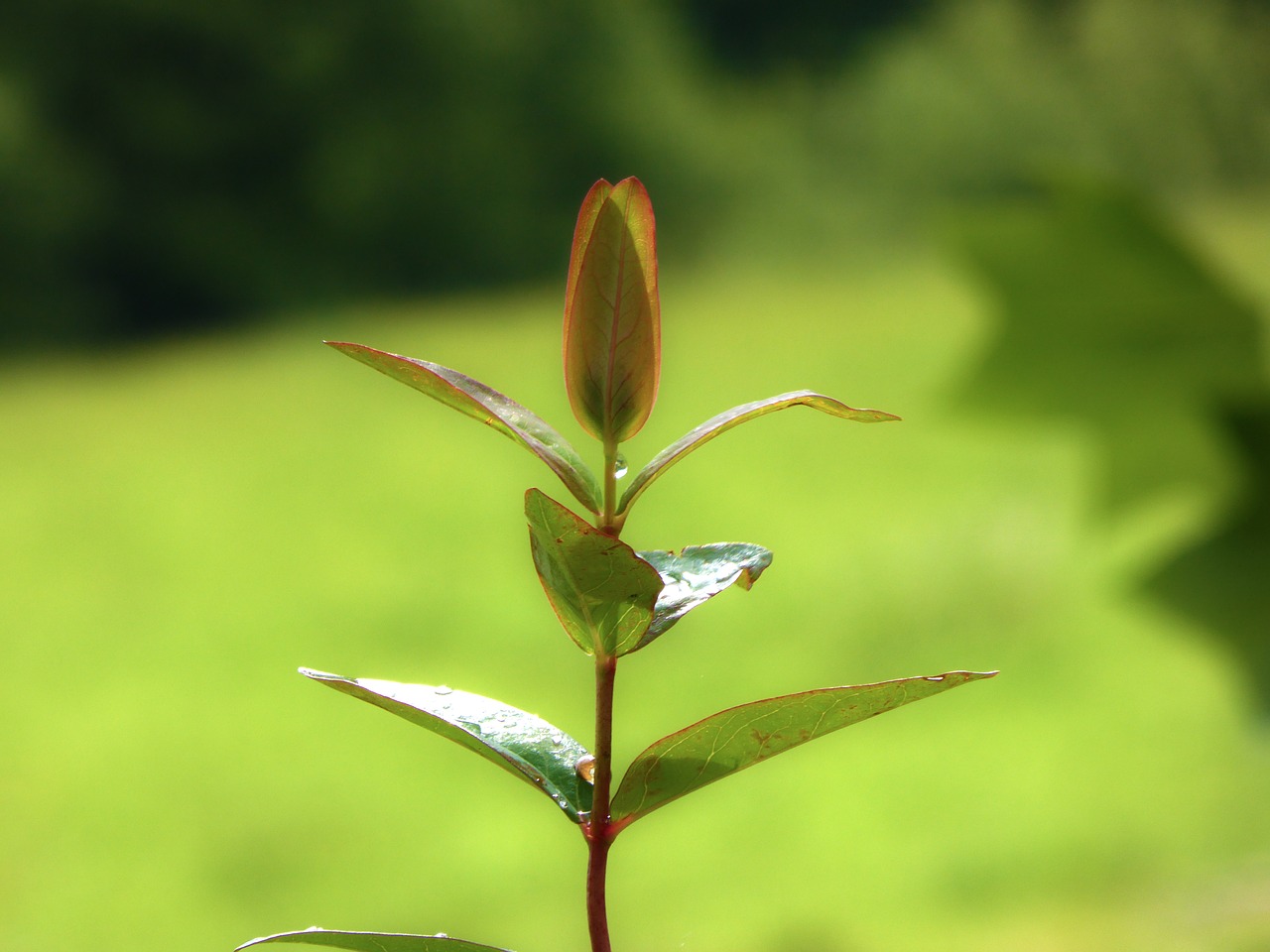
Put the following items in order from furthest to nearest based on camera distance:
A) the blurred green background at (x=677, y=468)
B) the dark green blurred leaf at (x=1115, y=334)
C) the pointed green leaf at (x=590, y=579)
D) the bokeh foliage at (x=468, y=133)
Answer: the bokeh foliage at (x=468, y=133), the blurred green background at (x=677, y=468), the dark green blurred leaf at (x=1115, y=334), the pointed green leaf at (x=590, y=579)

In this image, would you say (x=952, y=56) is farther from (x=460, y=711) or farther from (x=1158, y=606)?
(x=460, y=711)

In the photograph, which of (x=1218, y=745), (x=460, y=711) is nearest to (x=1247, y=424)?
(x=460, y=711)

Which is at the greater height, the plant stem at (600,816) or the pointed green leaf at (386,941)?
the plant stem at (600,816)

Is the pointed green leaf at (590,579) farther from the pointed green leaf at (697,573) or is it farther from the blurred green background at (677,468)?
the blurred green background at (677,468)

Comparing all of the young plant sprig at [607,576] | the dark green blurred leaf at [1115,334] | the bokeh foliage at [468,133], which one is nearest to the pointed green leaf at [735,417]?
the young plant sprig at [607,576]

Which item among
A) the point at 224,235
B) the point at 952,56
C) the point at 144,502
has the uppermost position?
the point at 952,56

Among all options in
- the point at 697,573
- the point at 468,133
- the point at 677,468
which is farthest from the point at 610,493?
the point at 468,133

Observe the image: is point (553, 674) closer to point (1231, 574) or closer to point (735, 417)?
point (1231, 574)
